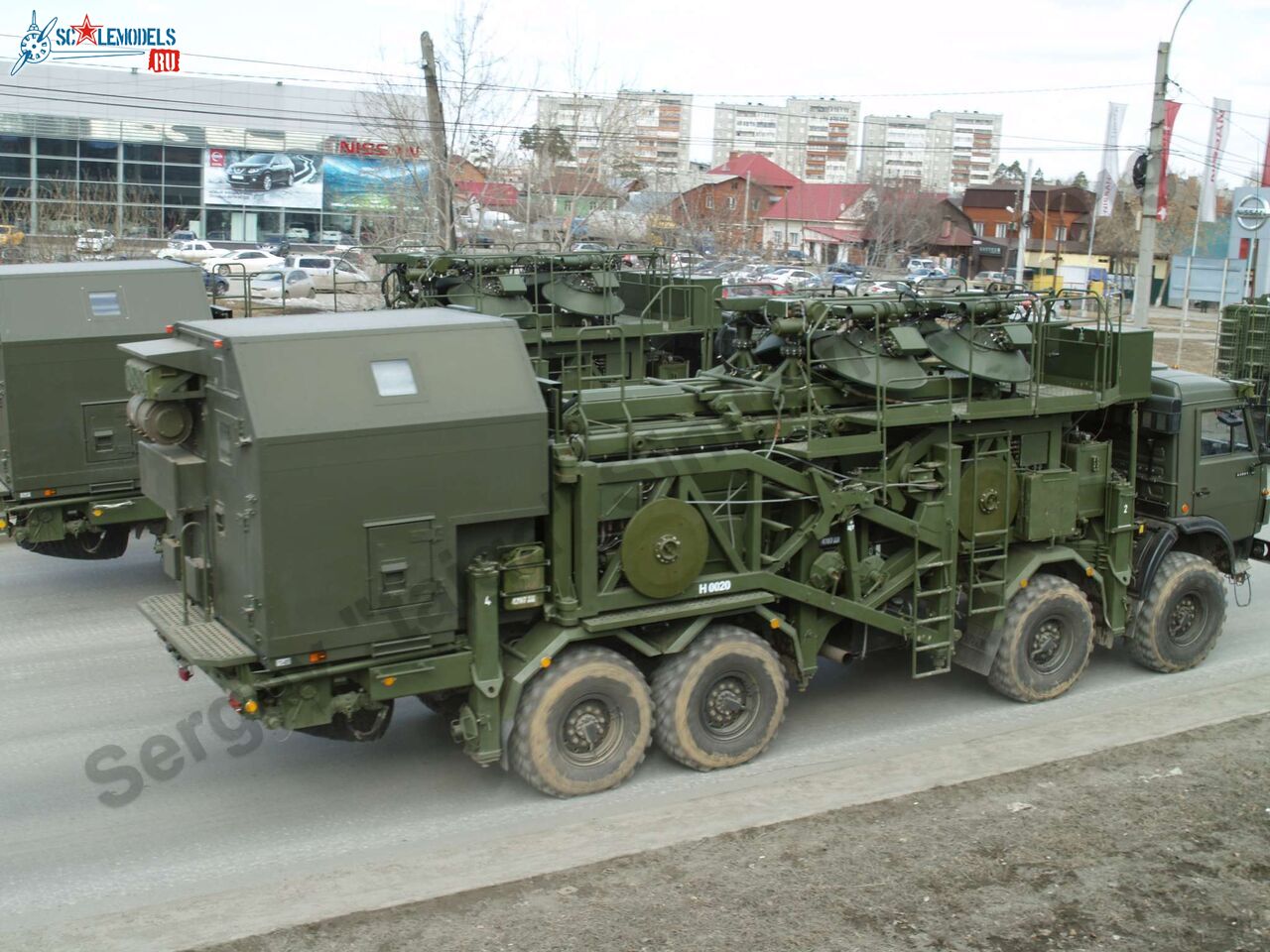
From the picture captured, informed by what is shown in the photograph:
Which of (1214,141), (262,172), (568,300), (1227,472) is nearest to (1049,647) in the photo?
(1227,472)

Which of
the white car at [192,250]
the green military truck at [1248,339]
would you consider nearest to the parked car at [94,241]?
the white car at [192,250]

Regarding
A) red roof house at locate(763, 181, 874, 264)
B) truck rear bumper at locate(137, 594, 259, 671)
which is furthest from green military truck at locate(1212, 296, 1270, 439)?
red roof house at locate(763, 181, 874, 264)

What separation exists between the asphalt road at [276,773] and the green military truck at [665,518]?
0.35 m

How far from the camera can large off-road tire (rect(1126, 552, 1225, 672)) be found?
12.1 meters

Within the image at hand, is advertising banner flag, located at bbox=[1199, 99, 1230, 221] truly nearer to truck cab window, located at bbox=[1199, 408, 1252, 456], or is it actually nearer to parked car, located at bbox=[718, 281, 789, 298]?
parked car, located at bbox=[718, 281, 789, 298]

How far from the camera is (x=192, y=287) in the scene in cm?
1502

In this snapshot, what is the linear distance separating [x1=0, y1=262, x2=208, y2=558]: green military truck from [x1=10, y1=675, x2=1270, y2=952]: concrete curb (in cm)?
718

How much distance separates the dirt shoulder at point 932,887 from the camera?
24.4ft

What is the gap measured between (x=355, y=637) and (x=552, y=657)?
1392 mm

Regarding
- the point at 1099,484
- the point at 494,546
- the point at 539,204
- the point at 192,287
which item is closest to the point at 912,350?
the point at 1099,484

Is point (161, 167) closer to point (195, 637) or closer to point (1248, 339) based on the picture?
point (1248, 339)

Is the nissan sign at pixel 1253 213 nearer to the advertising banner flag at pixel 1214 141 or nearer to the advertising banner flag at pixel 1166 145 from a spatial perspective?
the advertising banner flag at pixel 1214 141

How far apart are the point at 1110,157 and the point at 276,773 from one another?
34.3 metres

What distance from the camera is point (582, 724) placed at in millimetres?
9406
